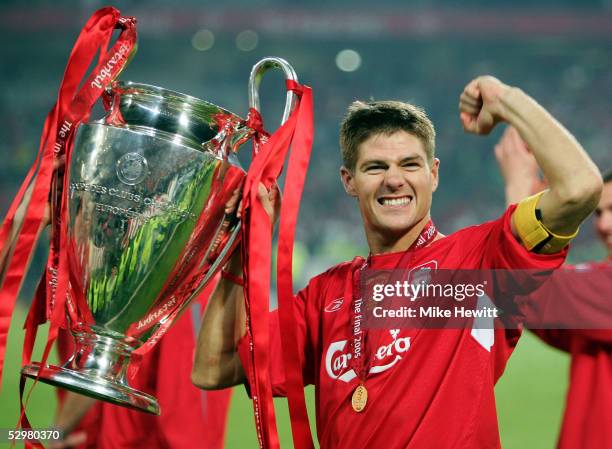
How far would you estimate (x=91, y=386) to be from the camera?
1652 millimetres

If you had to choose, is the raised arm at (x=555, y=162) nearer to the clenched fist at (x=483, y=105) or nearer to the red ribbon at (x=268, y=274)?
the clenched fist at (x=483, y=105)

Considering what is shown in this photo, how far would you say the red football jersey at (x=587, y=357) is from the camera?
190 cm

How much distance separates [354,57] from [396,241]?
54.3ft

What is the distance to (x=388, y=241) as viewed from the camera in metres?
1.91

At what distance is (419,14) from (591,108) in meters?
4.16

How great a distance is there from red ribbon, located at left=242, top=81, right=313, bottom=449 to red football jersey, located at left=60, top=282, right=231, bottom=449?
85 cm

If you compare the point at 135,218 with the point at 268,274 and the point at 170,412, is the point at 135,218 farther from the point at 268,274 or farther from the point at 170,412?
the point at 170,412

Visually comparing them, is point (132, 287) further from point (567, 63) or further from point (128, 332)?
point (567, 63)

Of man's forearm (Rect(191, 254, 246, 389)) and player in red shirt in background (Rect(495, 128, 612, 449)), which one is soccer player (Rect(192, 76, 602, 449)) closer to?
man's forearm (Rect(191, 254, 246, 389))


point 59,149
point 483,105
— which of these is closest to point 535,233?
point 483,105

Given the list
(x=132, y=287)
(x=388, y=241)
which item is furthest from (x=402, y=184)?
(x=132, y=287)

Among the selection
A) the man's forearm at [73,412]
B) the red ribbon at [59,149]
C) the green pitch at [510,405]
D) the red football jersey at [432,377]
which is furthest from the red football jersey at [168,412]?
the green pitch at [510,405]

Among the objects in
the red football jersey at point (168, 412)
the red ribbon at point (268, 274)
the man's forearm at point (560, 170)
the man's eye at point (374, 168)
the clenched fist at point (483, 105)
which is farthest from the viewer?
the red football jersey at point (168, 412)

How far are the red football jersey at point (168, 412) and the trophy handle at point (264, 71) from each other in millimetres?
942
